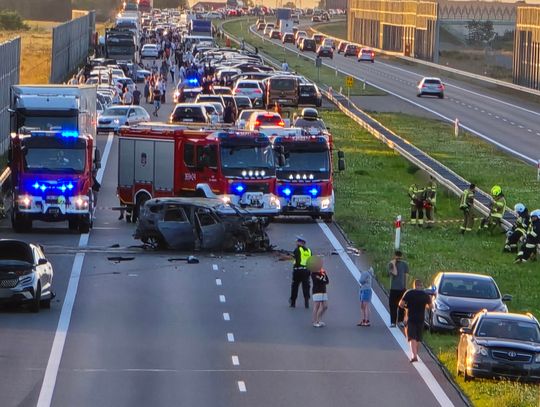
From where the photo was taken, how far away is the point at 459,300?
1110 inches

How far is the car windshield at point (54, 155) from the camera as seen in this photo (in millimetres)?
40531

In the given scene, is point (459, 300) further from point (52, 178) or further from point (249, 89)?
point (249, 89)

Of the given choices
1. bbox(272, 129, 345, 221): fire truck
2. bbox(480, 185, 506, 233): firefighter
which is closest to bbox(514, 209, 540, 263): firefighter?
bbox(480, 185, 506, 233): firefighter

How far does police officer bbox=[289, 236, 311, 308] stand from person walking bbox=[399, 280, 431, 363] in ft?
14.7

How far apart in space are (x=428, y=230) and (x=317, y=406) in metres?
22.0

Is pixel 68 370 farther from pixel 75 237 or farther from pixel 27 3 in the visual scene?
pixel 27 3

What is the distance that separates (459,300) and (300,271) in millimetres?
3405

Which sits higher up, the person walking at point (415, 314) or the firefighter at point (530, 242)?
the person walking at point (415, 314)

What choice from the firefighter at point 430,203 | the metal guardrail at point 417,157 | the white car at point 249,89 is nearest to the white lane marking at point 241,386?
the metal guardrail at point 417,157

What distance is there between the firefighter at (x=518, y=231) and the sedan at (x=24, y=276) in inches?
524

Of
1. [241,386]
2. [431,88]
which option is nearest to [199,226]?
[241,386]

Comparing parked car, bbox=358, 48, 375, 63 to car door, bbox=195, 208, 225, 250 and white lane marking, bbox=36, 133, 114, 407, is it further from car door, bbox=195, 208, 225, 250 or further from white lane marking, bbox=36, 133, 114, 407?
car door, bbox=195, 208, 225, 250

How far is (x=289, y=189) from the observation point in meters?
44.0

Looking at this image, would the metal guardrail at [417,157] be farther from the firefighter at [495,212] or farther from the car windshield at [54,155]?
the car windshield at [54,155]
